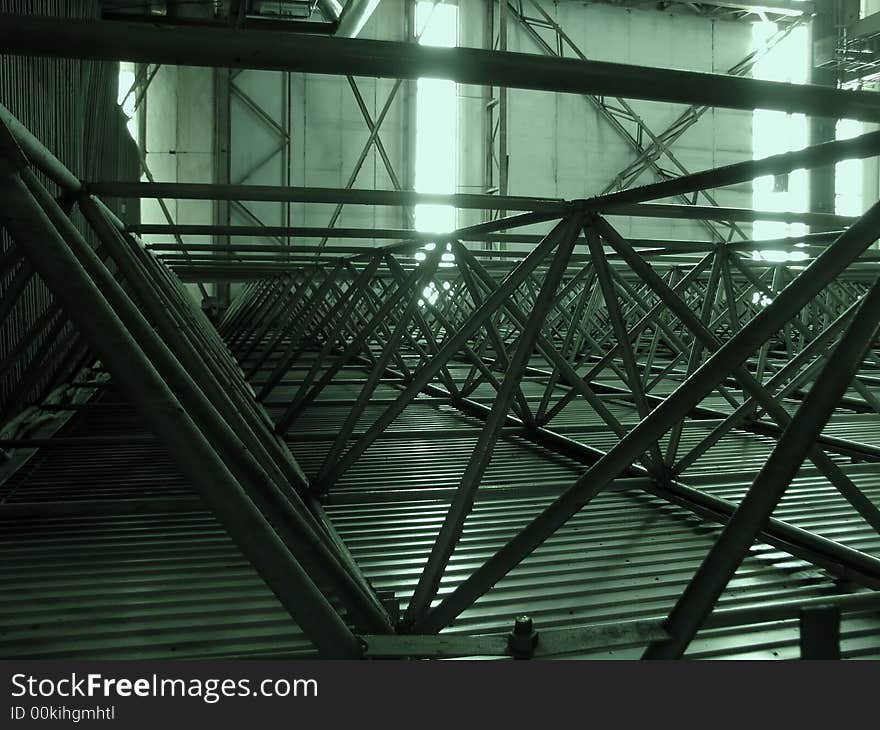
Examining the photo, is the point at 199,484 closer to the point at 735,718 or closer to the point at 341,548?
the point at 735,718

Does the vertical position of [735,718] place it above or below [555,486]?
below

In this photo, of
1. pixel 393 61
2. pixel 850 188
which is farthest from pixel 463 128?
pixel 393 61

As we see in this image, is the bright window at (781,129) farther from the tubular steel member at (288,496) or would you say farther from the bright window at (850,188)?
the tubular steel member at (288,496)

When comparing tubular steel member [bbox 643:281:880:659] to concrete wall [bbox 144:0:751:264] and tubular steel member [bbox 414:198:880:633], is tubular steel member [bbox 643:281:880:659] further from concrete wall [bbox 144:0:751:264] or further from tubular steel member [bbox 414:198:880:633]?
concrete wall [bbox 144:0:751:264]

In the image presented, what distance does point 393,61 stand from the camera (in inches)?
79.6

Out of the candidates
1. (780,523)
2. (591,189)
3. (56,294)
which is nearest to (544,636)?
(56,294)

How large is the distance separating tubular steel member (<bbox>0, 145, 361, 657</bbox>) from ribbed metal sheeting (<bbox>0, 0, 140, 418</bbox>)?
2.68 metres

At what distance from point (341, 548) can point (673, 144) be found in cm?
2120

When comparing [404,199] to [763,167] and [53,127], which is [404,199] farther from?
[53,127]

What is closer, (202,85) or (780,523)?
(780,523)

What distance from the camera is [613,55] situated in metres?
22.6

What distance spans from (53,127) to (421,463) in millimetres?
4848

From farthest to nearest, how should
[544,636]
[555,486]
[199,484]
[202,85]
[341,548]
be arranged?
[202,85], [555,486], [341,548], [544,636], [199,484]

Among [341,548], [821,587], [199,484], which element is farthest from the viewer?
[341,548]
